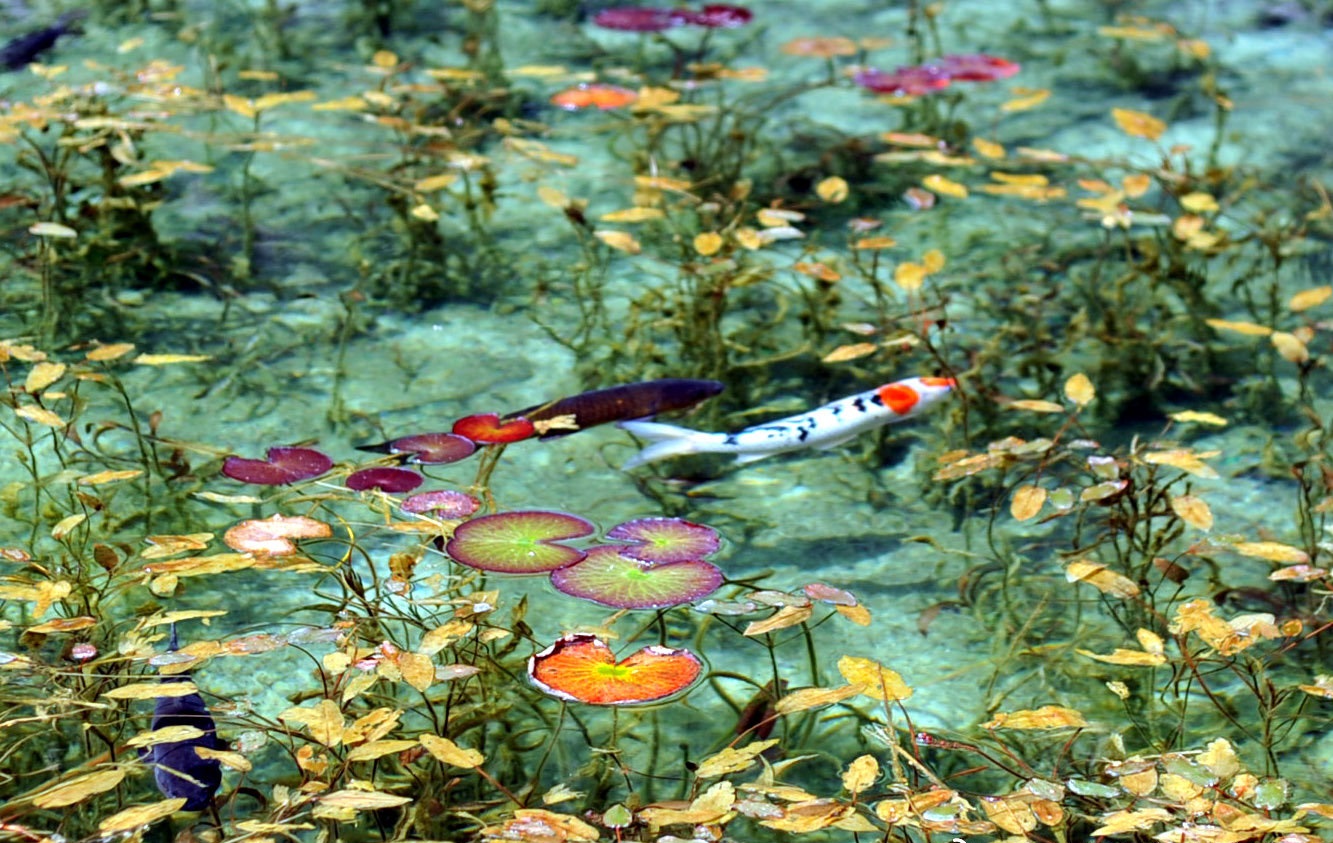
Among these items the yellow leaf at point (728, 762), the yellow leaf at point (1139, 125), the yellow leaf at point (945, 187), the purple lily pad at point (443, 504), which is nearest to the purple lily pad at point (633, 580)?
the purple lily pad at point (443, 504)

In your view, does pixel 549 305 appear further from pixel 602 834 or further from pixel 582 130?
pixel 602 834

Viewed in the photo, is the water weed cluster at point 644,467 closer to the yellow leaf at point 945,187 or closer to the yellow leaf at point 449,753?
the yellow leaf at point 449,753

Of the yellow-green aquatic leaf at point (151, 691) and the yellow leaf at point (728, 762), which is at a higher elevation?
the yellow-green aquatic leaf at point (151, 691)

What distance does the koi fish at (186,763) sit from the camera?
2.18 m

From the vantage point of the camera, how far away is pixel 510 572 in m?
2.58

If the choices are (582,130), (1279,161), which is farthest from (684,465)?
(1279,161)

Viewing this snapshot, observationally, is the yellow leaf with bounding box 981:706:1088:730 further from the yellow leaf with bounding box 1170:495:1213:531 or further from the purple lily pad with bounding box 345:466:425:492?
the purple lily pad with bounding box 345:466:425:492

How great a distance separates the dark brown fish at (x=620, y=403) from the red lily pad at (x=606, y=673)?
0.81m

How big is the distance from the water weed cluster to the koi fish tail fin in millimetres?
80

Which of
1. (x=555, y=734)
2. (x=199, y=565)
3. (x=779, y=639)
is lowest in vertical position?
(x=779, y=639)

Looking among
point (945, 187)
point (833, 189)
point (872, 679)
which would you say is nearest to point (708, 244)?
point (833, 189)

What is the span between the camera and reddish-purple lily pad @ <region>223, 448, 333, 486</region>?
114 inches

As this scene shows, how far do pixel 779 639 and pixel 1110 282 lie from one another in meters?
2.10

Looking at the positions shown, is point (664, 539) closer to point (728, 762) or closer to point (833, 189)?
point (728, 762)
